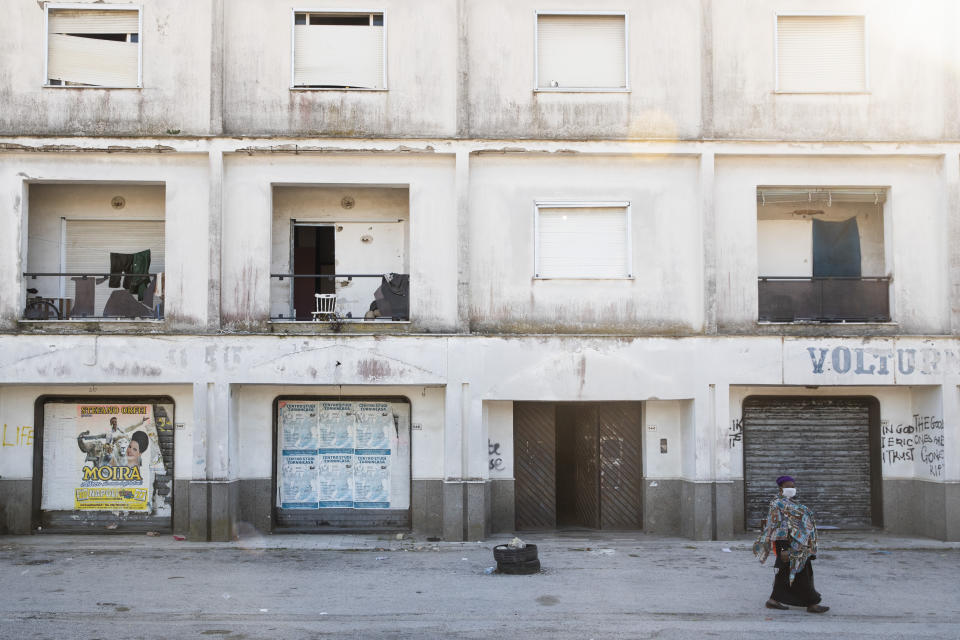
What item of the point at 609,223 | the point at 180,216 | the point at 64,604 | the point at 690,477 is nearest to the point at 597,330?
the point at 609,223

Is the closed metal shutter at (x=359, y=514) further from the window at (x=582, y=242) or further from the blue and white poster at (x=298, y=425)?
the window at (x=582, y=242)

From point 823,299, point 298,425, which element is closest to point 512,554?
point 298,425

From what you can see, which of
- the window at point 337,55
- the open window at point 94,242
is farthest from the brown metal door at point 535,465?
the open window at point 94,242

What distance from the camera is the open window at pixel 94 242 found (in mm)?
15508

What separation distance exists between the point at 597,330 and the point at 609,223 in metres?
1.86

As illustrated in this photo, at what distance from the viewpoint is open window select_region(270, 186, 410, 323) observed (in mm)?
15820

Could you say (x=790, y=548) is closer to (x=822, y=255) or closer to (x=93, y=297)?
(x=822, y=255)

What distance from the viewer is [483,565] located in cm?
1282

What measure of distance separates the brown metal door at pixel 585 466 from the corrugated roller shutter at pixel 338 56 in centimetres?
693

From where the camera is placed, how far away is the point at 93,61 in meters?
15.1

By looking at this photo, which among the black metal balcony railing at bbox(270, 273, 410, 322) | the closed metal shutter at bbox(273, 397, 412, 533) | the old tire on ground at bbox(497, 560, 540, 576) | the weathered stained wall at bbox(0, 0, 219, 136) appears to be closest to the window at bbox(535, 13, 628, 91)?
the black metal balcony railing at bbox(270, 273, 410, 322)

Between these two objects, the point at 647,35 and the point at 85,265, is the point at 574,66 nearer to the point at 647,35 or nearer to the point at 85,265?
the point at 647,35

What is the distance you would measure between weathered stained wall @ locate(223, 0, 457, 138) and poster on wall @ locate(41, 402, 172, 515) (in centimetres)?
537

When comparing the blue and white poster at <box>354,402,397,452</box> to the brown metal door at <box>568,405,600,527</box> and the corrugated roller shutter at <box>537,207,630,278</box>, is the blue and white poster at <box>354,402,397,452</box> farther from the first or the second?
the corrugated roller shutter at <box>537,207,630,278</box>
